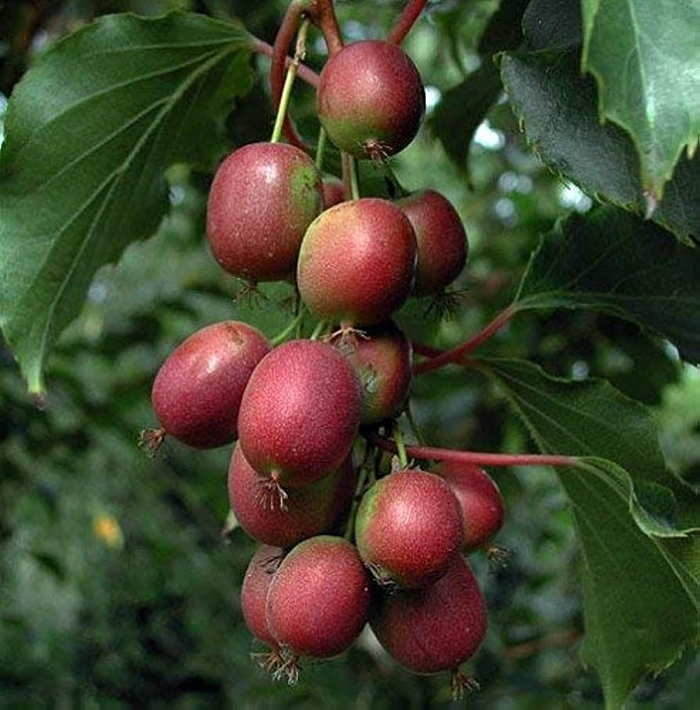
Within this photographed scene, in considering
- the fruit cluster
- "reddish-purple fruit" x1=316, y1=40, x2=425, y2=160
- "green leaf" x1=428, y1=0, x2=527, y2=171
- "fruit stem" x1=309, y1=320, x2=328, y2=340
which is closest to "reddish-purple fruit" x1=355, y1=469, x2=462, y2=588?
the fruit cluster

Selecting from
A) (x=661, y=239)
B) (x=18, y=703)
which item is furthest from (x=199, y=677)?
(x=661, y=239)

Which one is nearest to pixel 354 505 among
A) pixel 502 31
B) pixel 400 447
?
pixel 400 447

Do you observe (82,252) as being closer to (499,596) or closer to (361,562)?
(361,562)

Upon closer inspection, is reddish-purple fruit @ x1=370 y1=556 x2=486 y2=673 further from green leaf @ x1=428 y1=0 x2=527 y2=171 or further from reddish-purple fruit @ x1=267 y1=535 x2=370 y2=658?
green leaf @ x1=428 y1=0 x2=527 y2=171

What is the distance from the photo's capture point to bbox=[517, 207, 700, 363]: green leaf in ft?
3.09

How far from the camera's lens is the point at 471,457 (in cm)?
84

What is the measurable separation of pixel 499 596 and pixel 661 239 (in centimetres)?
159

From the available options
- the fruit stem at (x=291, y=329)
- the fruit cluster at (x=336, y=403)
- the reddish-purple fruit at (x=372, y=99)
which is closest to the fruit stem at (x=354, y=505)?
the fruit cluster at (x=336, y=403)

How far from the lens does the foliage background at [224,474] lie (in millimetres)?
1676

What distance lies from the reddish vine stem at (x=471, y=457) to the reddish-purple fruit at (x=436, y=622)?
7 cm

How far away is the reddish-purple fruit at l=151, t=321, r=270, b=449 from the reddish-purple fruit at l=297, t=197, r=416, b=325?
5cm

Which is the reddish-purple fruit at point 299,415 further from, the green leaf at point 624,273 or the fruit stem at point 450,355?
the green leaf at point 624,273

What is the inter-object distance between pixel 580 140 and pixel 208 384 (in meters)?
0.27

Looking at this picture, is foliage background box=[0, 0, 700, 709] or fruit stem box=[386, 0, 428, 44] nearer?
fruit stem box=[386, 0, 428, 44]
